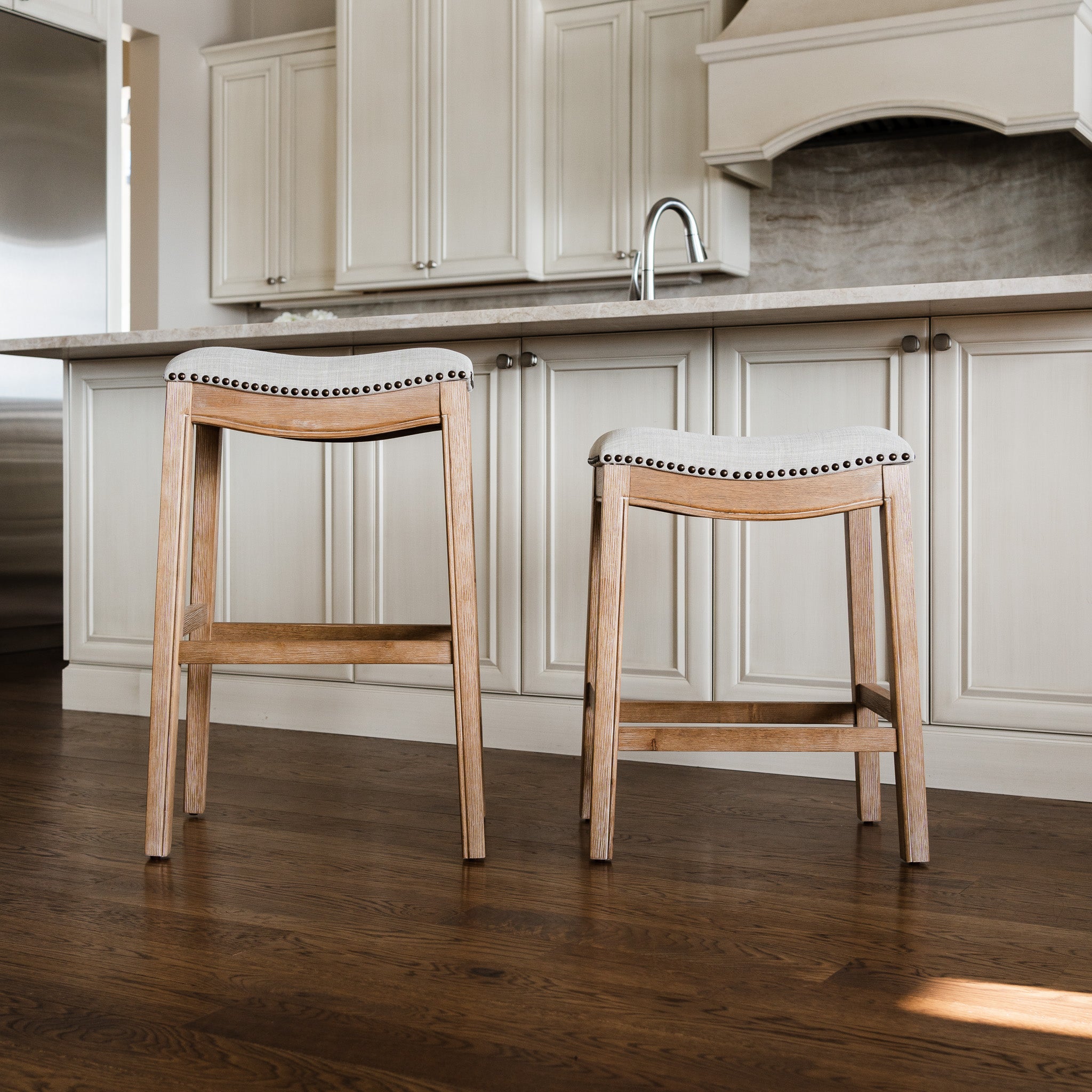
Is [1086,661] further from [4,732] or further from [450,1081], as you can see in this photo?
[4,732]

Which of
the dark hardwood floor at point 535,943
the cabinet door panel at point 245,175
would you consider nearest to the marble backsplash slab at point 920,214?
the cabinet door panel at point 245,175

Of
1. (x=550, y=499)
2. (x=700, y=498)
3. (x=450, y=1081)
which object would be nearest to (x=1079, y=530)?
(x=700, y=498)

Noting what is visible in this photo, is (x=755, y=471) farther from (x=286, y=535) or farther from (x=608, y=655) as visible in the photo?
(x=286, y=535)

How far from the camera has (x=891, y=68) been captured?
11.3 ft

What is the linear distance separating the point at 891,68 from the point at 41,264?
2.78 m

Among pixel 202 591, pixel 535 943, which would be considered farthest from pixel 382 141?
pixel 535 943

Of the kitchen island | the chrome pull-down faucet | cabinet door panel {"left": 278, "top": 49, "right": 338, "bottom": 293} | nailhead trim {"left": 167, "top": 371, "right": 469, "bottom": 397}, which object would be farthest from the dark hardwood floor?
cabinet door panel {"left": 278, "top": 49, "right": 338, "bottom": 293}

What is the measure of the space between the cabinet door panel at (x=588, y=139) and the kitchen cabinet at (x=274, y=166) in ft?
3.08

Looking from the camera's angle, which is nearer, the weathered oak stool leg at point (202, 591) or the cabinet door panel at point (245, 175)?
the weathered oak stool leg at point (202, 591)

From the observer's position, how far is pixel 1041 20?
3230mm

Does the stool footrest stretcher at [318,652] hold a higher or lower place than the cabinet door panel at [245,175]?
lower

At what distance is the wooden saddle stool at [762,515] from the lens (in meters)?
1.63

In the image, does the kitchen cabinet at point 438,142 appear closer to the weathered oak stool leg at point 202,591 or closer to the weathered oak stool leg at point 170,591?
the weathered oak stool leg at point 202,591

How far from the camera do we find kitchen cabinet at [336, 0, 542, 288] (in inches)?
165
